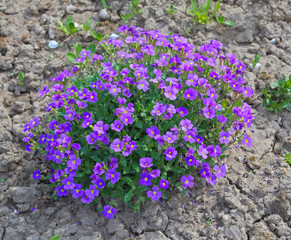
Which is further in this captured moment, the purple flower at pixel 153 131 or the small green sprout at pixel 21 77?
the small green sprout at pixel 21 77

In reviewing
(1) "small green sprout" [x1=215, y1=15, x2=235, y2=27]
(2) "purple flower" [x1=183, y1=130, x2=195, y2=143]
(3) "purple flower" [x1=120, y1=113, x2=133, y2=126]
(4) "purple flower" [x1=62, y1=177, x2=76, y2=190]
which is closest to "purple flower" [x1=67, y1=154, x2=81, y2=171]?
(4) "purple flower" [x1=62, y1=177, x2=76, y2=190]

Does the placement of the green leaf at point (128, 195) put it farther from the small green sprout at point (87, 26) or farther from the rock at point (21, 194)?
the small green sprout at point (87, 26)

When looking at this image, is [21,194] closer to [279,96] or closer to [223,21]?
[279,96]

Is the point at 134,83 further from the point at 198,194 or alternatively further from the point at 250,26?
the point at 250,26

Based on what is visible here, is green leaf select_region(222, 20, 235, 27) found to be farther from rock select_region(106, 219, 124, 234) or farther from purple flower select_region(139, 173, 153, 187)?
rock select_region(106, 219, 124, 234)

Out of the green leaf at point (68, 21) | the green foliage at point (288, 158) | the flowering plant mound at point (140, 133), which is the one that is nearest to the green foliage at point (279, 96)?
the green foliage at point (288, 158)

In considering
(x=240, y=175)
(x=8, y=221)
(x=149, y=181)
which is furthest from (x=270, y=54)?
(x=8, y=221)
